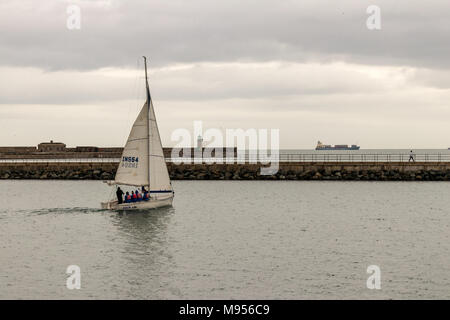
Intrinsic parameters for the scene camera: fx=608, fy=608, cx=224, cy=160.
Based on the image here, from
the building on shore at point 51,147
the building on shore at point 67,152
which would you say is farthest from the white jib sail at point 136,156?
the building on shore at point 51,147

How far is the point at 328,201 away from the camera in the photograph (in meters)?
60.2

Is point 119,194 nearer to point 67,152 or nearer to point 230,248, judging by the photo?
point 230,248

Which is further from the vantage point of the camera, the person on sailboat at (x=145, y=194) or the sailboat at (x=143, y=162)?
the person on sailboat at (x=145, y=194)

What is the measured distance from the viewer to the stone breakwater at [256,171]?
268ft

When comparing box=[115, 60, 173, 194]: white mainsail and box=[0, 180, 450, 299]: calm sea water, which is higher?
box=[115, 60, 173, 194]: white mainsail

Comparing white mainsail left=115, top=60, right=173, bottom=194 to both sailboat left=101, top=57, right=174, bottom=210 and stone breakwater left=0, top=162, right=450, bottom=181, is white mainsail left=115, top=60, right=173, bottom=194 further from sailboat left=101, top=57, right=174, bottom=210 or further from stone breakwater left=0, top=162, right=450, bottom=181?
stone breakwater left=0, top=162, right=450, bottom=181

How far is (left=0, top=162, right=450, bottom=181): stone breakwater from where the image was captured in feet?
268

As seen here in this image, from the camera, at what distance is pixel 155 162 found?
154ft

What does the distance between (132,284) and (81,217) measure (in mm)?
23304

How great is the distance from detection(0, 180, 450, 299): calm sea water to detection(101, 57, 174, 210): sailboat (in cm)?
118

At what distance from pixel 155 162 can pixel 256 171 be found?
40640mm

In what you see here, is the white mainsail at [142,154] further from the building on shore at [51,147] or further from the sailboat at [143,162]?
the building on shore at [51,147]

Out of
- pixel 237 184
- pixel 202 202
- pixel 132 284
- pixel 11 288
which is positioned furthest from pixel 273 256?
pixel 237 184

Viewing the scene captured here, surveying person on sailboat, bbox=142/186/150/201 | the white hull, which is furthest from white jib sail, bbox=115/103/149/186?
the white hull
